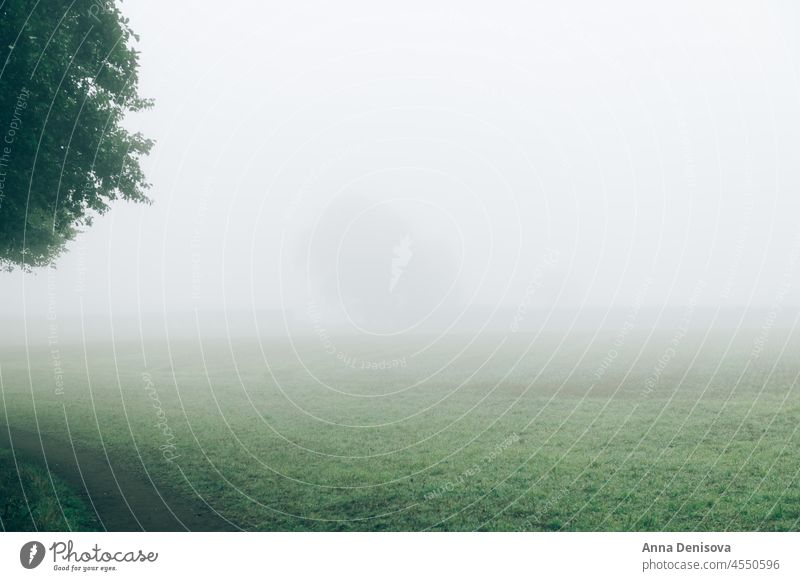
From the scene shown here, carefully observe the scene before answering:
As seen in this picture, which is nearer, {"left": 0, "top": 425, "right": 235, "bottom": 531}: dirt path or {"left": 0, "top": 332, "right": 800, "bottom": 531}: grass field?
{"left": 0, "top": 425, "right": 235, "bottom": 531}: dirt path

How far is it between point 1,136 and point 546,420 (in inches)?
785

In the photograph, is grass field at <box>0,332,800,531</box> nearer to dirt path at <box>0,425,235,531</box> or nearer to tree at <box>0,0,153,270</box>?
dirt path at <box>0,425,235,531</box>

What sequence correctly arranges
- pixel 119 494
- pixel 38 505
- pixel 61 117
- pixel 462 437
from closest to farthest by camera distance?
pixel 38 505 < pixel 119 494 < pixel 61 117 < pixel 462 437

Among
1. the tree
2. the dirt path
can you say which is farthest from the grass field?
the tree

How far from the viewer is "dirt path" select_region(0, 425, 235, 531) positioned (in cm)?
1215

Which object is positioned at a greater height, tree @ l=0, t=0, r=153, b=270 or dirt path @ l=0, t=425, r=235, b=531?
tree @ l=0, t=0, r=153, b=270

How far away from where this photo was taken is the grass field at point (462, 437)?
1262 centimetres

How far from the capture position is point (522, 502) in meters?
13.0

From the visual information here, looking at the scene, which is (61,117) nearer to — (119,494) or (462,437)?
(119,494)

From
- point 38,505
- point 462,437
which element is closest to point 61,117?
point 38,505

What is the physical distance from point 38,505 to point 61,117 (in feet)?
35.0

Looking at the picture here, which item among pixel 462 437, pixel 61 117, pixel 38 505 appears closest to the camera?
pixel 38 505

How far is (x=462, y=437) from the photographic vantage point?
19.5m

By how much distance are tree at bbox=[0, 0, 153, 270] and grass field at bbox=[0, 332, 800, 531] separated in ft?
25.8
